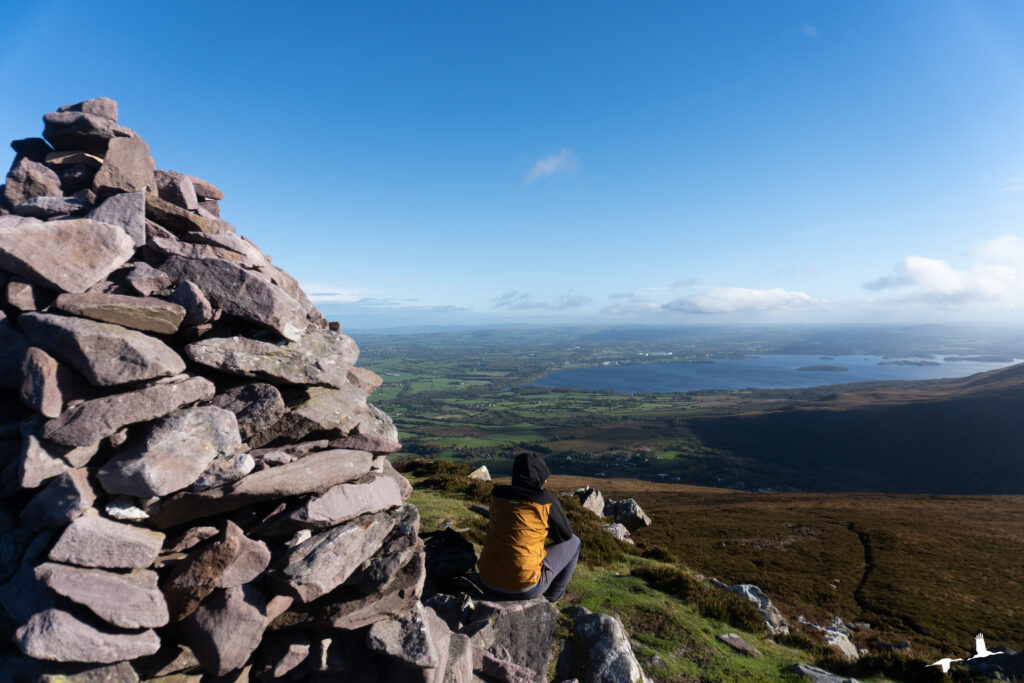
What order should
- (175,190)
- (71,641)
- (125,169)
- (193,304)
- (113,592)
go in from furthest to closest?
(175,190) < (125,169) < (193,304) < (113,592) < (71,641)

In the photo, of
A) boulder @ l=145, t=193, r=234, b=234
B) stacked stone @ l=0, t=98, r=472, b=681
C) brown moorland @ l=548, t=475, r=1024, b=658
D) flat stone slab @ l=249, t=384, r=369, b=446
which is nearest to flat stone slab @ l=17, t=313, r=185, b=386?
stacked stone @ l=0, t=98, r=472, b=681

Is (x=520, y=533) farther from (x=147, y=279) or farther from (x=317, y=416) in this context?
(x=147, y=279)

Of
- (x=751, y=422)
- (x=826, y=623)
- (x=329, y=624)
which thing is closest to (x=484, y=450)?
(x=751, y=422)

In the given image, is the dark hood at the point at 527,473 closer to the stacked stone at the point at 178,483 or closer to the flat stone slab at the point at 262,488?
the stacked stone at the point at 178,483

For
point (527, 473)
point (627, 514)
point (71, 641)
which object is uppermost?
point (527, 473)

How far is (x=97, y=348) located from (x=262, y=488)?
3.26m

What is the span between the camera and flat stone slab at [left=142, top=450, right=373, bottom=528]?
252 inches

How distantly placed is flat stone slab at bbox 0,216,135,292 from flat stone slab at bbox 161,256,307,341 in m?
0.89

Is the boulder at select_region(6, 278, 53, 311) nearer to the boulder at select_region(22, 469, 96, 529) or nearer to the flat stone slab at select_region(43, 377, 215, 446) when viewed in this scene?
the flat stone slab at select_region(43, 377, 215, 446)

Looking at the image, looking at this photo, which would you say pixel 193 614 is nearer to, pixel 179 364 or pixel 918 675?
pixel 179 364

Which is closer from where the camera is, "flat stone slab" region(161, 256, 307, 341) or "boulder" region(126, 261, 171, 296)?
"boulder" region(126, 261, 171, 296)

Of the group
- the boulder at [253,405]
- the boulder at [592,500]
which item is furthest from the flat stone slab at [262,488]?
the boulder at [592,500]

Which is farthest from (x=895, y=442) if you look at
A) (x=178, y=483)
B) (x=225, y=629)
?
(x=178, y=483)

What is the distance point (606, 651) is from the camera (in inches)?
334
